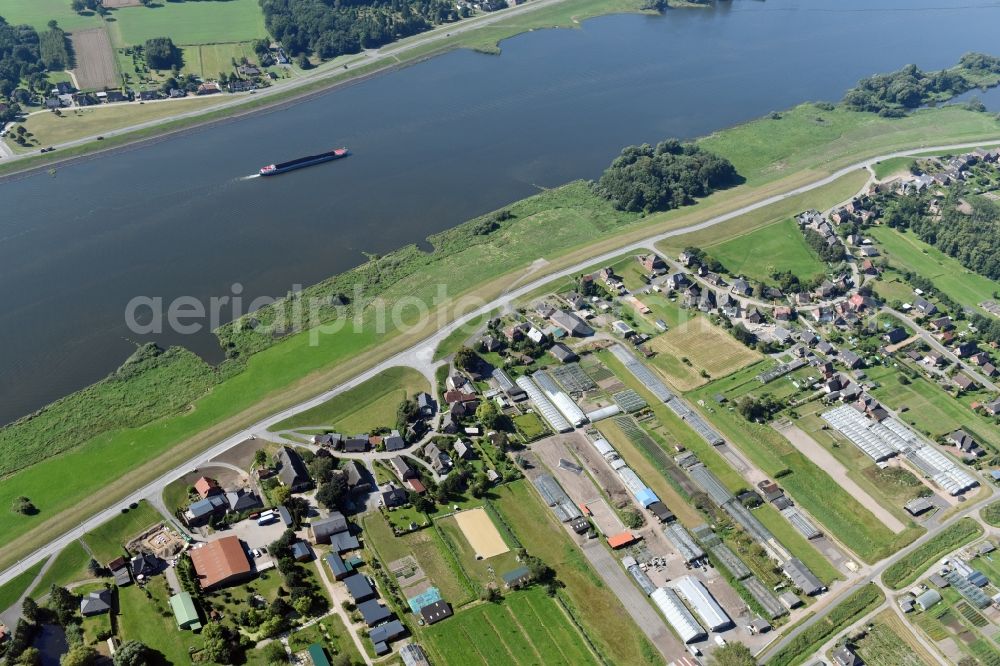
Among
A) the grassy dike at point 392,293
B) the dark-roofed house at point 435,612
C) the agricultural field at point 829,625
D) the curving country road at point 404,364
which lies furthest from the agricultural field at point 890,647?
the grassy dike at point 392,293

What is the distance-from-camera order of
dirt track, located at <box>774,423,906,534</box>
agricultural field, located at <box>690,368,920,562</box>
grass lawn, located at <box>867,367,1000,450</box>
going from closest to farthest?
agricultural field, located at <box>690,368,920,562</box> < dirt track, located at <box>774,423,906,534</box> < grass lawn, located at <box>867,367,1000,450</box>

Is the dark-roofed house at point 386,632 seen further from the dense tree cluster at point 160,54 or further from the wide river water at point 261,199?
the dense tree cluster at point 160,54

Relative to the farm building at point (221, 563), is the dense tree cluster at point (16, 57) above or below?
above

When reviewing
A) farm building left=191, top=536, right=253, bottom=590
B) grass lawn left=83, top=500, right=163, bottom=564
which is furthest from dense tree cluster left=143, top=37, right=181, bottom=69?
farm building left=191, top=536, right=253, bottom=590

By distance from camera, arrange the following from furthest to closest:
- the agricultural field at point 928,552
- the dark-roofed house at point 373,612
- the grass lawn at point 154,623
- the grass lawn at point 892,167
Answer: the grass lawn at point 892,167 < the agricultural field at point 928,552 < the dark-roofed house at point 373,612 < the grass lawn at point 154,623

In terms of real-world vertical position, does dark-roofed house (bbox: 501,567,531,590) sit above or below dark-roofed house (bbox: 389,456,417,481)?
below

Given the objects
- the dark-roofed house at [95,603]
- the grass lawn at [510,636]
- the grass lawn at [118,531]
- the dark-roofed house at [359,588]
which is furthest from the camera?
the grass lawn at [118,531]

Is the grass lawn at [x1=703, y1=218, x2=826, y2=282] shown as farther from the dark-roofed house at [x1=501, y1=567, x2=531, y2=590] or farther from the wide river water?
the dark-roofed house at [x1=501, y1=567, x2=531, y2=590]
